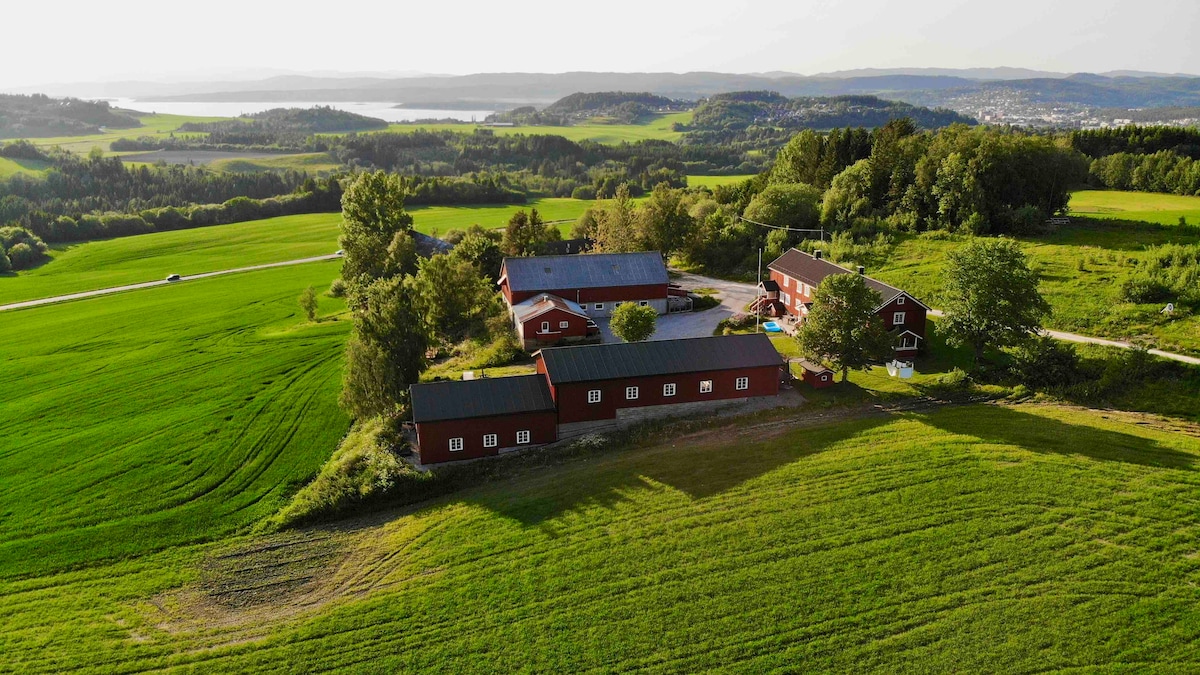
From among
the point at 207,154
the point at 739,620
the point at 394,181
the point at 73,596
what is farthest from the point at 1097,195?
the point at 207,154

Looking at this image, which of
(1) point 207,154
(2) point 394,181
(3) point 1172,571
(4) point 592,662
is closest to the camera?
(4) point 592,662

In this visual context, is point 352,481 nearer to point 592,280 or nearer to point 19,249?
point 592,280

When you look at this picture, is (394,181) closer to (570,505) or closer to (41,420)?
(41,420)

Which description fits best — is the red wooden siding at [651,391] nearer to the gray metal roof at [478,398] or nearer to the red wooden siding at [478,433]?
the gray metal roof at [478,398]

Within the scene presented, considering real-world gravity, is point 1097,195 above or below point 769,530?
above

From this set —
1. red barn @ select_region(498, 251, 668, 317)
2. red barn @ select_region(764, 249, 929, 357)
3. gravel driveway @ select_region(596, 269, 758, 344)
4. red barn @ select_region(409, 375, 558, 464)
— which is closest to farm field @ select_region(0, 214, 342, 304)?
red barn @ select_region(498, 251, 668, 317)

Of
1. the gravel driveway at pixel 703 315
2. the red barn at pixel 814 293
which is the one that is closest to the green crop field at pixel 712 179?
the gravel driveway at pixel 703 315

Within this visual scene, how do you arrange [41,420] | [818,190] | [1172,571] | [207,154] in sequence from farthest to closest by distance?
[207,154] < [818,190] < [41,420] < [1172,571]
